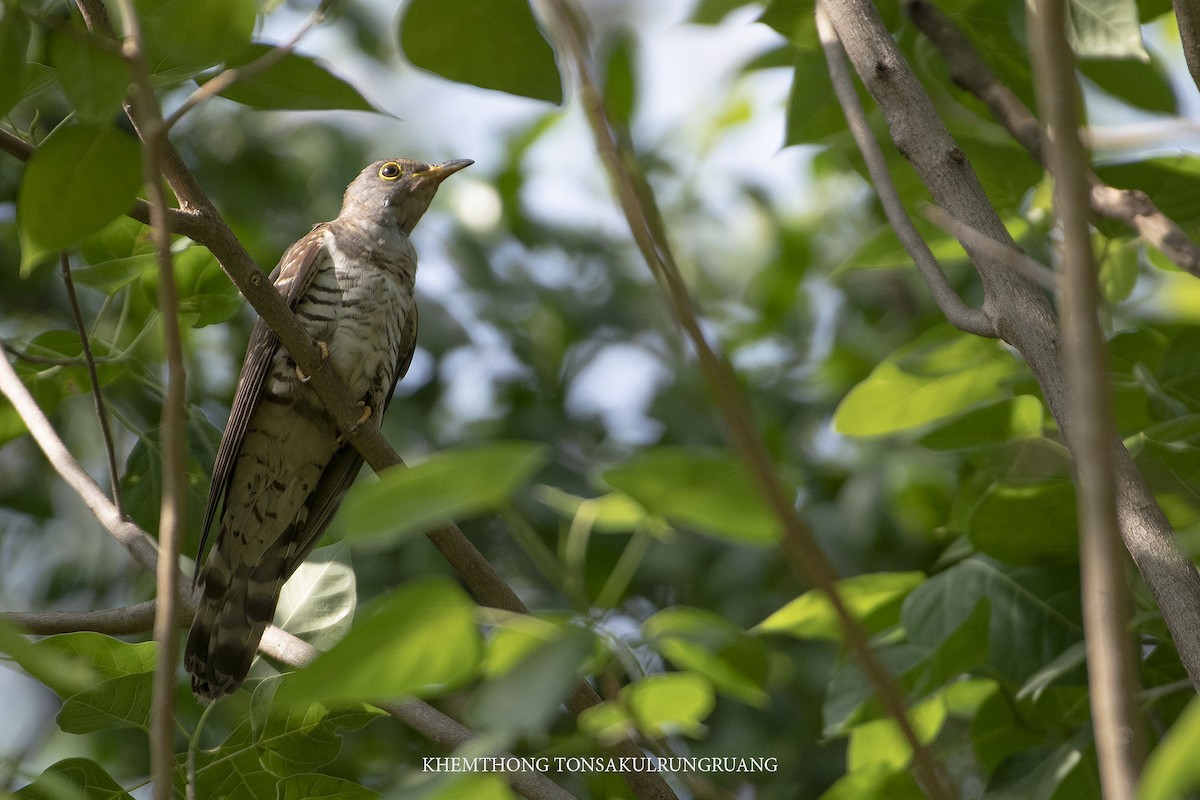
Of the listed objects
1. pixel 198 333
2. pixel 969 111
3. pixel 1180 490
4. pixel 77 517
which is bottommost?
pixel 77 517

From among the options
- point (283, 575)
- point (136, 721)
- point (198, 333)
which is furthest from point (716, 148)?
point (136, 721)

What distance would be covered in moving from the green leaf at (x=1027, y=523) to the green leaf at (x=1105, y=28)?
2.65ft

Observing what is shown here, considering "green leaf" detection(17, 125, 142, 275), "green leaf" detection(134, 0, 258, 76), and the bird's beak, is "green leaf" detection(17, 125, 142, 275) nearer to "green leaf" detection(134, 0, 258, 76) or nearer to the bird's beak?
"green leaf" detection(134, 0, 258, 76)

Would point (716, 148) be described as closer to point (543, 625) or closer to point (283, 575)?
point (283, 575)

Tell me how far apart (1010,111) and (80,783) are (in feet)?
6.65

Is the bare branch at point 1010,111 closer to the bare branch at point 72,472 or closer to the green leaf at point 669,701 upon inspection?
the green leaf at point 669,701

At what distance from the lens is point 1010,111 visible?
2.03m

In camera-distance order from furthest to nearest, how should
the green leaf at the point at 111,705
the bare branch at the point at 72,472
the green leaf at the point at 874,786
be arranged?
the bare branch at the point at 72,472, the green leaf at the point at 111,705, the green leaf at the point at 874,786

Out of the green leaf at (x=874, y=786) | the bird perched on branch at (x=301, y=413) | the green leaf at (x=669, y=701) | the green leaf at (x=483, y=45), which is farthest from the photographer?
the bird perched on branch at (x=301, y=413)

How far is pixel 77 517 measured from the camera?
211 inches

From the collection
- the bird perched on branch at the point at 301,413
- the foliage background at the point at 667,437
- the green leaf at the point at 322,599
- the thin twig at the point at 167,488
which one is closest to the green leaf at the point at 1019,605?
the foliage background at the point at 667,437

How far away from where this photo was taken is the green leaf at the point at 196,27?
4.12ft

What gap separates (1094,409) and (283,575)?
3193 mm

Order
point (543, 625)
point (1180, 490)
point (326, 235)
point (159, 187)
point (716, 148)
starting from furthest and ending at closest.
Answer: point (716, 148)
point (326, 235)
point (1180, 490)
point (159, 187)
point (543, 625)
